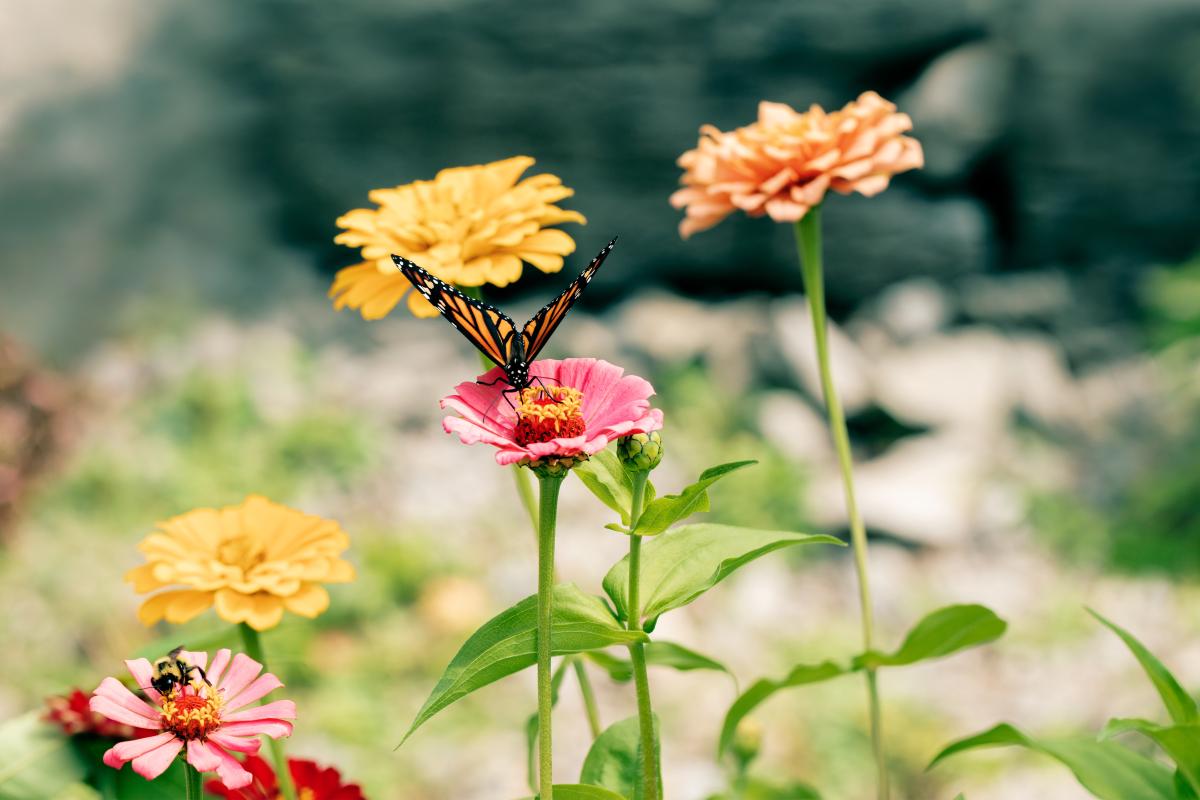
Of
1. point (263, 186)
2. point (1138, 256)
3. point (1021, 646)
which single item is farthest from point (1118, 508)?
point (263, 186)

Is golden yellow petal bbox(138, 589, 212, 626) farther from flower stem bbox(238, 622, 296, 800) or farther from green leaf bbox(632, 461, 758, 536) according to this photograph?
green leaf bbox(632, 461, 758, 536)

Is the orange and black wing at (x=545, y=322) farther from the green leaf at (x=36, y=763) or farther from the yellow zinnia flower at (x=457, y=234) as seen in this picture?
the green leaf at (x=36, y=763)

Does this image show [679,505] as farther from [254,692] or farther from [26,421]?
[26,421]

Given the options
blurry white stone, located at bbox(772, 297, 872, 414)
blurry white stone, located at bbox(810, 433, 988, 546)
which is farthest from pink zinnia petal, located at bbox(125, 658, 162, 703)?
blurry white stone, located at bbox(772, 297, 872, 414)

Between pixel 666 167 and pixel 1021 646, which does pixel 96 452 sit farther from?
pixel 1021 646

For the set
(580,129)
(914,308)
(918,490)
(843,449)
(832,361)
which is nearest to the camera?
(843,449)

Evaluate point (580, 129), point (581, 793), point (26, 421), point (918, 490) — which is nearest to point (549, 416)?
point (581, 793)

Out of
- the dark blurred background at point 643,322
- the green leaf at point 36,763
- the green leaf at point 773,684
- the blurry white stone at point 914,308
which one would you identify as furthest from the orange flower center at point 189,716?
the blurry white stone at point 914,308

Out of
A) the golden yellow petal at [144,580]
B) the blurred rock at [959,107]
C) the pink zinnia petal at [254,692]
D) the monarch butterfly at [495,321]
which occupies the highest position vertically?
the blurred rock at [959,107]
